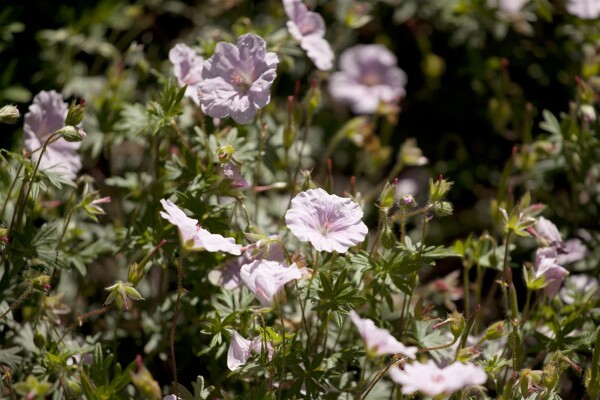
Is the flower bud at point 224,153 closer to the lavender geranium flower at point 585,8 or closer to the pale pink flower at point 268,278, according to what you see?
the pale pink flower at point 268,278

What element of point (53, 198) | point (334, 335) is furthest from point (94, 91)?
point (334, 335)

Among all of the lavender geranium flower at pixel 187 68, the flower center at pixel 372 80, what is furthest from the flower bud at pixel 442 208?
the flower center at pixel 372 80

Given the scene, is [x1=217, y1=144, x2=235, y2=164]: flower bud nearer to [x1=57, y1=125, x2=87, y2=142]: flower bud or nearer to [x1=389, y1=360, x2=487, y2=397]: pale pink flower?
[x1=57, y1=125, x2=87, y2=142]: flower bud

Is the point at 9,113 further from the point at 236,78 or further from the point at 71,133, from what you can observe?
the point at 236,78

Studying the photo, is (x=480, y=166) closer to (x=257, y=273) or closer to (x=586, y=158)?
(x=586, y=158)

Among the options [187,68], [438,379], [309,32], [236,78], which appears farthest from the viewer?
[309,32]

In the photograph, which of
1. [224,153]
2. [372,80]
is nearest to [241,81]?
[224,153]
